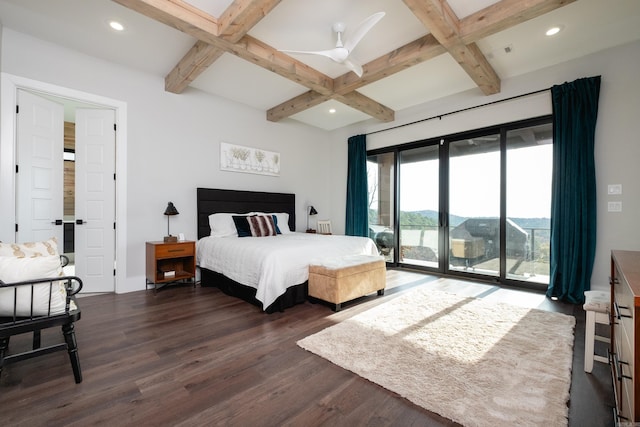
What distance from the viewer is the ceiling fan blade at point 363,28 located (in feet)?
7.52

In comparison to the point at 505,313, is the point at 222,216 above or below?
above

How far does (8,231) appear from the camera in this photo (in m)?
2.98

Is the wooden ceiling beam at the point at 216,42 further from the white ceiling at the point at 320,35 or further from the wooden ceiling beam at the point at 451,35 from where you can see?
the wooden ceiling beam at the point at 451,35

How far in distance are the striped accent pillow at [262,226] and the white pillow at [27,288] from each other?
2.65 metres

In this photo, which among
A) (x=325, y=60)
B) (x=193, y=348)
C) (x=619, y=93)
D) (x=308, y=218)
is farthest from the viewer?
(x=308, y=218)

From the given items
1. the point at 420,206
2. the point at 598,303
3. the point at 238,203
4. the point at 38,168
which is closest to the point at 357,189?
the point at 420,206

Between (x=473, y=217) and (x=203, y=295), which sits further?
(x=473, y=217)

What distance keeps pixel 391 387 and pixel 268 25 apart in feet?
10.9

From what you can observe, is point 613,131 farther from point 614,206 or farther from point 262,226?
point 262,226

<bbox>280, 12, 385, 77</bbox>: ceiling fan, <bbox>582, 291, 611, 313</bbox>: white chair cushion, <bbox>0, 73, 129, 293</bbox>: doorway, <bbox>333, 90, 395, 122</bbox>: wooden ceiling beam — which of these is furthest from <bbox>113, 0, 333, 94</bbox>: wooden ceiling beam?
<bbox>582, 291, 611, 313</bbox>: white chair cushion

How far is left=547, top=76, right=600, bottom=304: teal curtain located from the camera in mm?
3311

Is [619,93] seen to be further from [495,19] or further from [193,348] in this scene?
[193,348]

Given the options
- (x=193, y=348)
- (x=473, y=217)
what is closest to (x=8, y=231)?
(x=193, y=348)

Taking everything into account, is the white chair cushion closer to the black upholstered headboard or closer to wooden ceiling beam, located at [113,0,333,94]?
wooden ceiling beam, located at [113,0,333,94]
